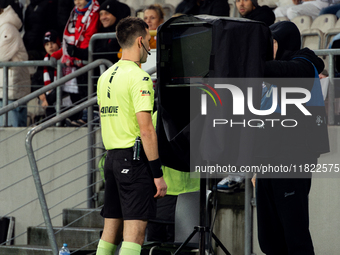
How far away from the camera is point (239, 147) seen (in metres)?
3.63

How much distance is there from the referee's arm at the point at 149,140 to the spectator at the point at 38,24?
5.33 m

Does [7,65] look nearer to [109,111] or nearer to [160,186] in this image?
[109,111]

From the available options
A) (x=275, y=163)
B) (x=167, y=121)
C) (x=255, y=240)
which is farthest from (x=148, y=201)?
(x=255, y=240)

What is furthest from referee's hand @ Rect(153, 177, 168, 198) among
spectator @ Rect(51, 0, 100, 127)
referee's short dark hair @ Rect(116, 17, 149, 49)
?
spectator @ Rect(51, 0, 100, 127)

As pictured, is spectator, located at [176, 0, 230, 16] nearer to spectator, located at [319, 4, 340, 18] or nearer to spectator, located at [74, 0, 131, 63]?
spectator, located at [74, 0, 131, 63]

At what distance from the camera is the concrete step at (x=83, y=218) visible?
6.34 m

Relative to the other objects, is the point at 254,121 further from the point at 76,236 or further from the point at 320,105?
the point at 76,236

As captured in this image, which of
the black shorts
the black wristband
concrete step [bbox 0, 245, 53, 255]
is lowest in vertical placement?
concrete step [bbox 0, 245, 53, 255]

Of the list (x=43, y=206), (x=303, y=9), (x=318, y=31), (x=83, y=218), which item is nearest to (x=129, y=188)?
(x=43, y=206)

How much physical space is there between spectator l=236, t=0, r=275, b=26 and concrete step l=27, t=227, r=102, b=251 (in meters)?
2.86

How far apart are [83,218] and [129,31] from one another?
2904 mm

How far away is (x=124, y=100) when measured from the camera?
4.07 metres

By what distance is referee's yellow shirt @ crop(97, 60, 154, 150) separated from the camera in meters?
4.02

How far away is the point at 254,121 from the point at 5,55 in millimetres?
5359
